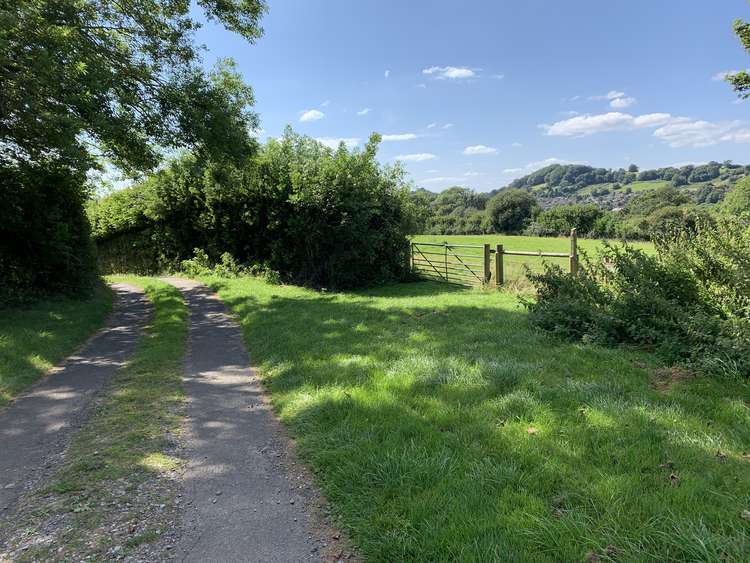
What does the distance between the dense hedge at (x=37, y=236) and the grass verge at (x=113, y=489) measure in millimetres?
8176

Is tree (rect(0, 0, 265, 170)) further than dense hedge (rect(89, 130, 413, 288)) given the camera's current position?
No

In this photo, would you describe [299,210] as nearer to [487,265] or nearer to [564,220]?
[487,265]

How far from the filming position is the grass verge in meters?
2.76

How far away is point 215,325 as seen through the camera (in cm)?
986

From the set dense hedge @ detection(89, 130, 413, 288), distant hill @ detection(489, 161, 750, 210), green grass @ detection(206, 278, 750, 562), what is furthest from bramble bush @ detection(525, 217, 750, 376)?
distant hill @ detection(489, 161, 750, 210)

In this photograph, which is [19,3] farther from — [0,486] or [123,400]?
[0,486]

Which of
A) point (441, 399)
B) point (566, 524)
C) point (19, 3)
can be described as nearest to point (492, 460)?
point (566, 524)

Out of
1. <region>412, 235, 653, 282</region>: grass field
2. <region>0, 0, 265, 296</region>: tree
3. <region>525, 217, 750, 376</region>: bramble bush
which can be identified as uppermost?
<region>0, 0, 265, 296</region>: tree

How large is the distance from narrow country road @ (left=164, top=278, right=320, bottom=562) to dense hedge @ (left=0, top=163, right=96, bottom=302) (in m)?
8.61

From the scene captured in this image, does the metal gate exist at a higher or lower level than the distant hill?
lower

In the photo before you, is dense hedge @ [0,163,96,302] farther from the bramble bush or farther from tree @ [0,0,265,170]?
the bramble bush

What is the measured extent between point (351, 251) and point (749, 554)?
46.2ft

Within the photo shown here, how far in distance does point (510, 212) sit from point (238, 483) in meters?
96.7

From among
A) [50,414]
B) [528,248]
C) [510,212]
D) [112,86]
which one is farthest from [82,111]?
[510,212]
